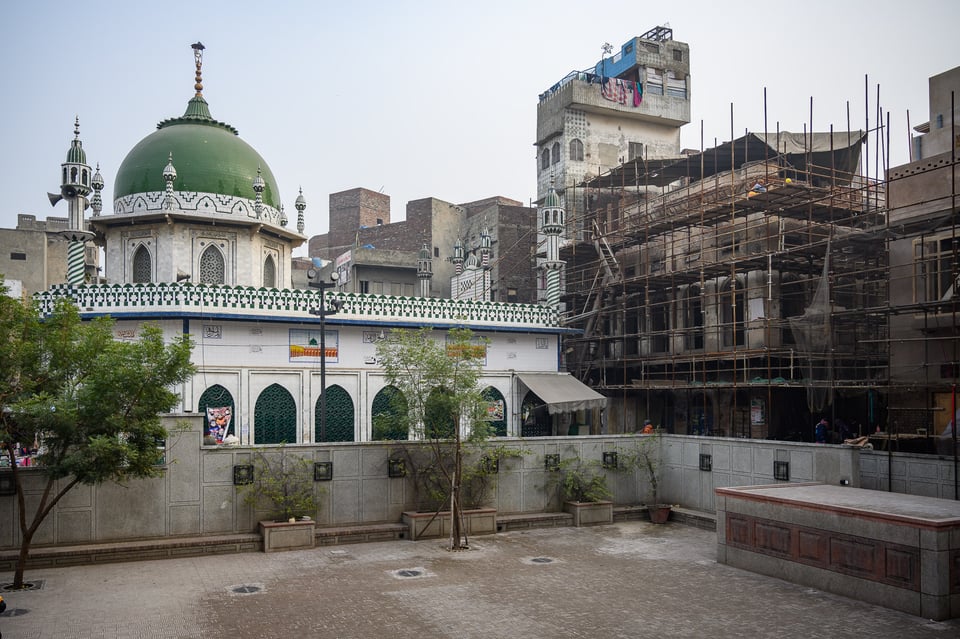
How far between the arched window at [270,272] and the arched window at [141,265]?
3474mm

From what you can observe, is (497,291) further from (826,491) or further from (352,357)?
(826,491)

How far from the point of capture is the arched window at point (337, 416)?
22078mm

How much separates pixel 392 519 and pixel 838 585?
8326 mm

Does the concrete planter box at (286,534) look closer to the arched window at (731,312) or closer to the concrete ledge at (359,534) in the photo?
the concrete ledge at (359,534)

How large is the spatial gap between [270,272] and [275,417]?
21.1 ft

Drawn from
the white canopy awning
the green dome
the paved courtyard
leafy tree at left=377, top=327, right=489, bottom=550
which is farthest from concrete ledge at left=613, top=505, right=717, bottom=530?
the green dome

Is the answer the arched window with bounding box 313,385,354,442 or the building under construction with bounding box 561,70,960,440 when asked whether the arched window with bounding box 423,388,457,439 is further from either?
the building under construction with bounding box 561,70,960,440

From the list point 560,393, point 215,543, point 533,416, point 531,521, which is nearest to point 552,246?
point 560,393

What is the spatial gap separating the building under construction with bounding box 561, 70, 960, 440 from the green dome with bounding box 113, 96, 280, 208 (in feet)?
42.5

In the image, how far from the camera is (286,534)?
48.0 feet

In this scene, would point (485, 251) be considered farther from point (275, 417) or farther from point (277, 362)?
point (275, 417)

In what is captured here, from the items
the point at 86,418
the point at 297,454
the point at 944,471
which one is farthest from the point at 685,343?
the point at 86,418

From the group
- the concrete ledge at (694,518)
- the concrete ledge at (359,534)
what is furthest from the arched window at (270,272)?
the concrete ledge at (694,518)

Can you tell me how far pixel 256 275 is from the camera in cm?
2511
